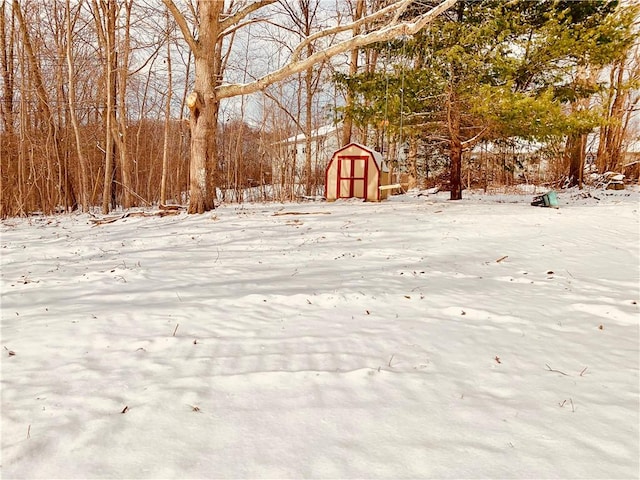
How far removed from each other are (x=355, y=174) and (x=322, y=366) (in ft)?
40.6

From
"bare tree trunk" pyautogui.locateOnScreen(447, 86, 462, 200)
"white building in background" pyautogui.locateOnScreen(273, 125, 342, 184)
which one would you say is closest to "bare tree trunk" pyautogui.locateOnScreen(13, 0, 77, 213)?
"white building in background" pyautogui.locateOnScreen(273, 125, 342, 184)

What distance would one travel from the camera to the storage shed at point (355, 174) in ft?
46.0

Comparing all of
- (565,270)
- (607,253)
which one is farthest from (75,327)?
(607,253)

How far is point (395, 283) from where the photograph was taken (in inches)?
161

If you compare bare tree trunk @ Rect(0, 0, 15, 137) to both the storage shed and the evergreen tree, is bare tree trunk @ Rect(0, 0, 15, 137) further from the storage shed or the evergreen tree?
the evergreen tree

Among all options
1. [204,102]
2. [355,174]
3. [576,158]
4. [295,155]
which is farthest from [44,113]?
[576,158]

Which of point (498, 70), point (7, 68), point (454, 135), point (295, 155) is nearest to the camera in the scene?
point (498, 70)

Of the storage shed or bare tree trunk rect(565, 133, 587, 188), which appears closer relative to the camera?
the storage shed

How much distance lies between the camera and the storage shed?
14.0m

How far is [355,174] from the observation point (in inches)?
557

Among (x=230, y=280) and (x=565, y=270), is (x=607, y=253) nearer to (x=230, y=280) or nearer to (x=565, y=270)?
(x=565, y=270)

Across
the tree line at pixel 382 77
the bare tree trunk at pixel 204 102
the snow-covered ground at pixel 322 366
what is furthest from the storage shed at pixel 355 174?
the snow-covered ground at pixel 322 366

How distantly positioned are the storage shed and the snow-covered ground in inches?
357

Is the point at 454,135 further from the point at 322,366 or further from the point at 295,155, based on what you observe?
the point at 322,366
